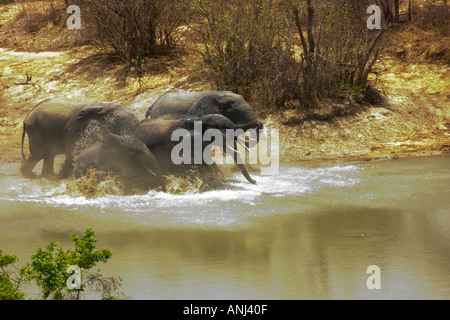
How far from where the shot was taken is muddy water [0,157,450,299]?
6258mm

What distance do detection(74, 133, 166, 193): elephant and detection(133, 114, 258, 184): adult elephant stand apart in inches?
6.9

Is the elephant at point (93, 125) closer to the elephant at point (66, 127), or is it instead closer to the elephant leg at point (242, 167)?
the elephant at point (66, 127)

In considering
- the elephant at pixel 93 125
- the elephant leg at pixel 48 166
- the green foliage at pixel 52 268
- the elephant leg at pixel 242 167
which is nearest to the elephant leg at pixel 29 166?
the elephant leg at pixel 48 166

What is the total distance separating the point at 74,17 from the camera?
710 inches

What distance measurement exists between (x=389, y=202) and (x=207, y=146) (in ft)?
8.65

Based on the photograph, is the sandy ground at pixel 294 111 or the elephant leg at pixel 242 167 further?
the sandy ground at pixel 294 111

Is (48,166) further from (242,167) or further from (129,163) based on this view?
(242,167)

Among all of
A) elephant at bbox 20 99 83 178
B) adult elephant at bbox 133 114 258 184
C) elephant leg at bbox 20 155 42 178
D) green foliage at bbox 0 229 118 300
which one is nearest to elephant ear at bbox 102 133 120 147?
adult elephant at bbox 133 114 258 184

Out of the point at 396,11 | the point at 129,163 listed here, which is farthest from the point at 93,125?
the point at 396,11

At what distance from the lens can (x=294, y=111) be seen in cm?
1328

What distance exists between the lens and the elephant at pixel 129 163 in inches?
389

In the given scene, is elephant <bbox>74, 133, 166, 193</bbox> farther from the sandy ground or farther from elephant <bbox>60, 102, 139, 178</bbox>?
the sandy ground

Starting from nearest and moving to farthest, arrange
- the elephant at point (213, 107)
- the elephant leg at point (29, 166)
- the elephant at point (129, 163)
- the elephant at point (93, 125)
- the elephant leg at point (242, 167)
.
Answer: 1. the elephant at point (129, 163)
2. the elephant leg at point (242, 167)
3. the elephant at point (93, 125)
4. the elephant at point (213, 107)
5. the elephant leg at point (29, 166)

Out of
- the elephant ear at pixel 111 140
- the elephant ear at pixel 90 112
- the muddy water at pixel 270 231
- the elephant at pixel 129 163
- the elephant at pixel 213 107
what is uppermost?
the elephant ear at pixel 90 112
